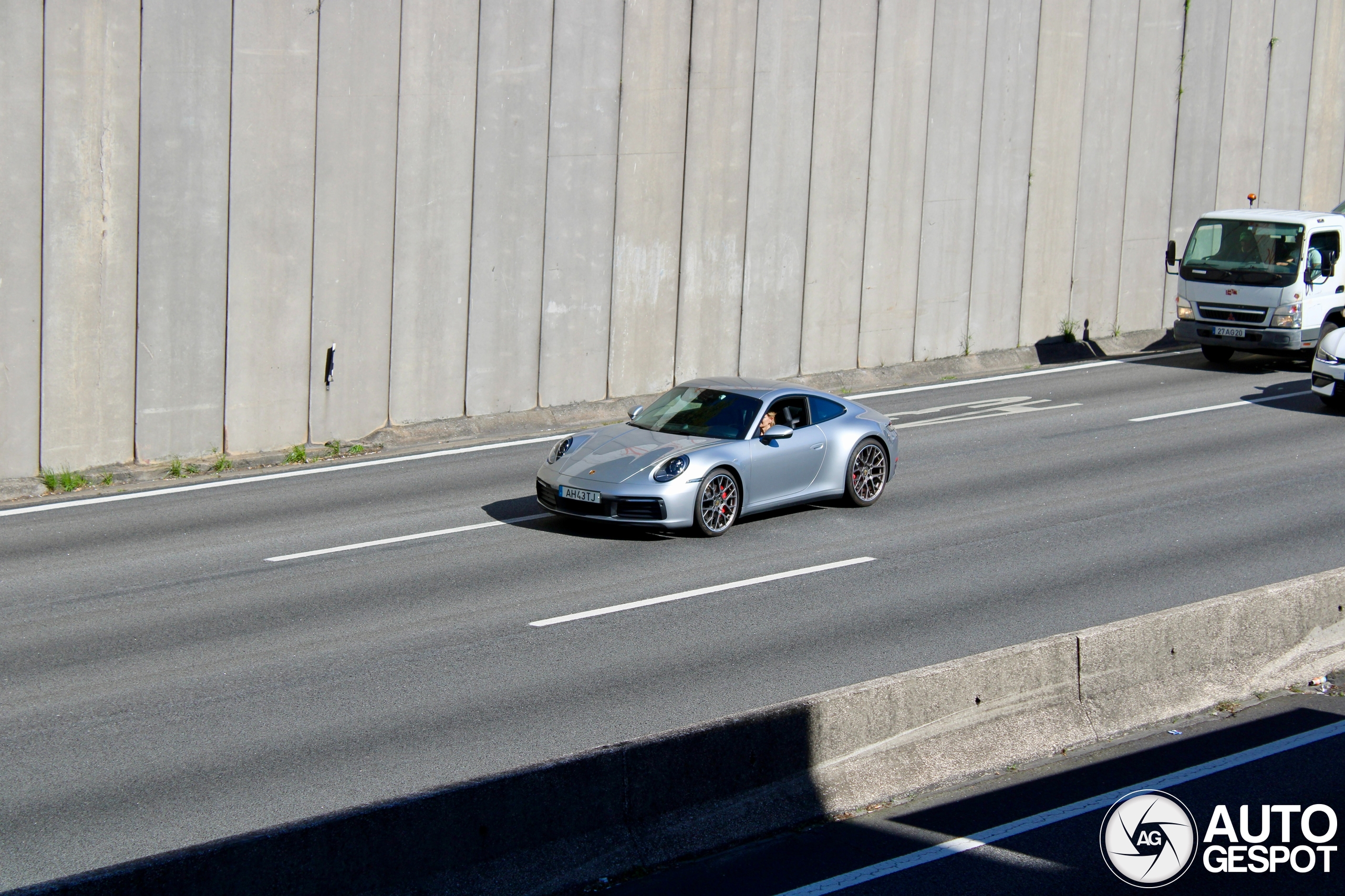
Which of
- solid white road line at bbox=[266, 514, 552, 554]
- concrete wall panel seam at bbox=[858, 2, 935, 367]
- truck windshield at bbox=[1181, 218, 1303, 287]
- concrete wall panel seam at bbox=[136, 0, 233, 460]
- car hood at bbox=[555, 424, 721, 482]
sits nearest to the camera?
solid white road line at bbox=[266, 514, 552, 554]

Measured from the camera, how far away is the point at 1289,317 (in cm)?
2066

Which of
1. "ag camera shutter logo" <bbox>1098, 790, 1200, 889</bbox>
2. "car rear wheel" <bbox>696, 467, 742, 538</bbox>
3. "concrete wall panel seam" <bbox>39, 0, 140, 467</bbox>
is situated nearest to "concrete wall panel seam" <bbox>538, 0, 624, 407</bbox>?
"concrete wall panel seam" <bbox>39, 0, 140, 467</bbox>

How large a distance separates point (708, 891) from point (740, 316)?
1528cm

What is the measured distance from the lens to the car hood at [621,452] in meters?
12.7

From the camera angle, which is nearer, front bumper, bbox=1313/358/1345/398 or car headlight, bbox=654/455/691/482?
car headlight, bbox=654/455/691/482

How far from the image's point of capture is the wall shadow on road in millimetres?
6422

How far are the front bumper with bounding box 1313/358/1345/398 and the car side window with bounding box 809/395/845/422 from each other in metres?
8.21

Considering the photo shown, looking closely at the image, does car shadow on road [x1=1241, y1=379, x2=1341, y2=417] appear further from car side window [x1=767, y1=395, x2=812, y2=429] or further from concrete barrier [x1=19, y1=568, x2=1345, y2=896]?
concrete barrier [x1=19, y1=568, x2=1345, y2=896]

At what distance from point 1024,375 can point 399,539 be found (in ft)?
42.6

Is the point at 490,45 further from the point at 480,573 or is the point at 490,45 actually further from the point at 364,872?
the point at 364,872

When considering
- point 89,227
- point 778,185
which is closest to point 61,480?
point 89,227

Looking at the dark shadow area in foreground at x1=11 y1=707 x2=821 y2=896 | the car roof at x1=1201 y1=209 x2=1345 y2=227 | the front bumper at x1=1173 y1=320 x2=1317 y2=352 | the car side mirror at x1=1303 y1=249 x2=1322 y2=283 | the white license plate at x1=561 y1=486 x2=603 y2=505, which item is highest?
the car roof at x1=1201 y1=209 x2=1345 y2=227

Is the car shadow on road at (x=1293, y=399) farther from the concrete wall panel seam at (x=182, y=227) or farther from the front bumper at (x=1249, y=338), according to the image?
the concrete wall panel seam at (x=182, y=227)

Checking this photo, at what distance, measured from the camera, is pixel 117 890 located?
526cm
